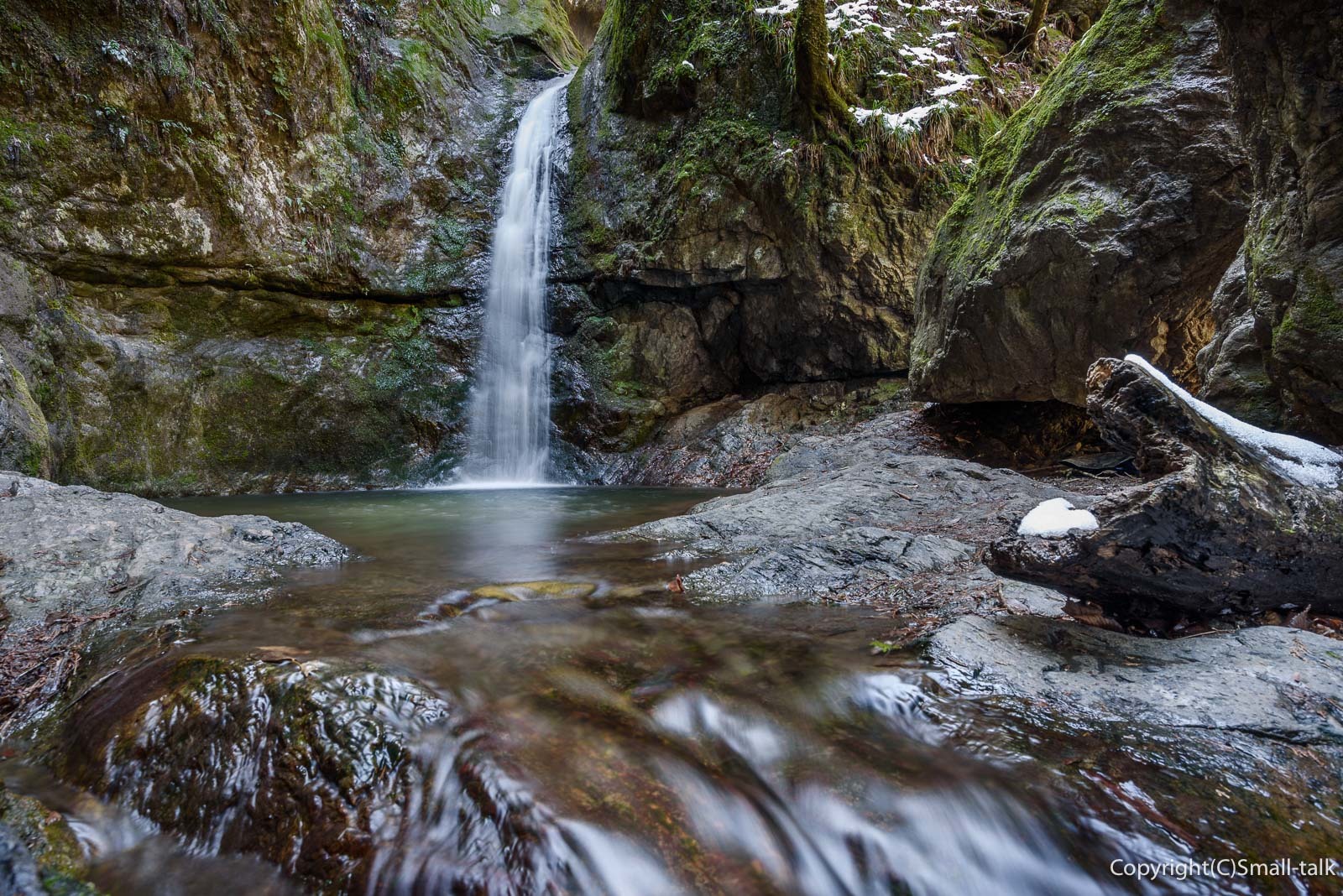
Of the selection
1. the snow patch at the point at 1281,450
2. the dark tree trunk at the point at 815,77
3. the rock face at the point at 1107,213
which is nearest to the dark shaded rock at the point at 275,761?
the snow patch at the point at 1281,450

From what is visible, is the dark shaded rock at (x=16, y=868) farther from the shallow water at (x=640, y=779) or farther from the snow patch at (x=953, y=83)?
the snow patch at (x=953, y=83)

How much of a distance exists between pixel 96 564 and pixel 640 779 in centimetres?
298

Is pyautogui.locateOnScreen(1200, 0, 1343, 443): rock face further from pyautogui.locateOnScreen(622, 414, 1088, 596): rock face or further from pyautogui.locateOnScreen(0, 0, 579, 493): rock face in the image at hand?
pyautogui.locateOnScreen(0, 0, 579, 493): rock face

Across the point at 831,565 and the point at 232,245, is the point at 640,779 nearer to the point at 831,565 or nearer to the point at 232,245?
the point at 831,565

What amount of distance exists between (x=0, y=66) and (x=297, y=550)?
25.6ft

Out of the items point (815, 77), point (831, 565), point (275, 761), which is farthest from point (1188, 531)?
point (815, 77)

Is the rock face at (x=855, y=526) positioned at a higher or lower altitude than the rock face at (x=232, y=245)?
lower

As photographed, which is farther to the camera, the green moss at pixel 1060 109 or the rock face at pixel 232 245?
the rock face at pixel 232 245

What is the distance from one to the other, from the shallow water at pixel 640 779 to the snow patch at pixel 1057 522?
60 centimetres

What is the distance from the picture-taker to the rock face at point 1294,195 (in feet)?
7.45

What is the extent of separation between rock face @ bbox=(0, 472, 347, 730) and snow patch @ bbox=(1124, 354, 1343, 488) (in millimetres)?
4007

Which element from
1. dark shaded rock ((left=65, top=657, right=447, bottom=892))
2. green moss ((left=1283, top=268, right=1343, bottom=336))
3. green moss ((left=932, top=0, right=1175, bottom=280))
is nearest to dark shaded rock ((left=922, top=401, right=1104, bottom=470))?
green moss ((left=932, top=0, right=1175, bottom=280))

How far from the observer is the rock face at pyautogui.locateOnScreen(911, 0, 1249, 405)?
442cm

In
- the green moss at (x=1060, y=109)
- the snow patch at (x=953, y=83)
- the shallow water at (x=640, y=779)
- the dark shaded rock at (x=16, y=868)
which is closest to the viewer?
the dark shaded rock at (x=16, y=868)
